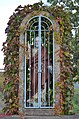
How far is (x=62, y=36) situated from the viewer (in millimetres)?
8266

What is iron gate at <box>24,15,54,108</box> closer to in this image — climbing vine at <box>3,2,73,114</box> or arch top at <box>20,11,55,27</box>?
arch top at <box>20,11,55,27</box>

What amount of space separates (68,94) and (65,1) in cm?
760

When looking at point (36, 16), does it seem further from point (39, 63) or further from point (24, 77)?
point (24, 77)

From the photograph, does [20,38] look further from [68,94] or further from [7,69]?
[68,94]

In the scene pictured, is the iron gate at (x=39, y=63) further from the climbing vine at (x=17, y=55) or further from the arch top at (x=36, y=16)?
the climbing vine at (x=17, y=55)

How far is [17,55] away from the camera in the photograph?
27.1ft

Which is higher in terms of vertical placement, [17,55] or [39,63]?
[17,55]

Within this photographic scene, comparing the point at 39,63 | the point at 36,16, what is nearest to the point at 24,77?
the point at 39,63

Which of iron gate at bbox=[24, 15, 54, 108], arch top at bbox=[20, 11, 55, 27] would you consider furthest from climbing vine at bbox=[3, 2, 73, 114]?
Answer: iron gate at bbox=[24, 15, 54, 108]

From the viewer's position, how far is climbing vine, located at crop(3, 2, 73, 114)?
8148mm

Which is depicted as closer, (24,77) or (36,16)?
(24,77)

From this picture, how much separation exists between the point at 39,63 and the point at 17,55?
1.68ft

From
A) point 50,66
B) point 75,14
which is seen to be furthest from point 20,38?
point 75,14

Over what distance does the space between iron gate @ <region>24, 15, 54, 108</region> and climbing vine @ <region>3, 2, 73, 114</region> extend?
0.20 metres
